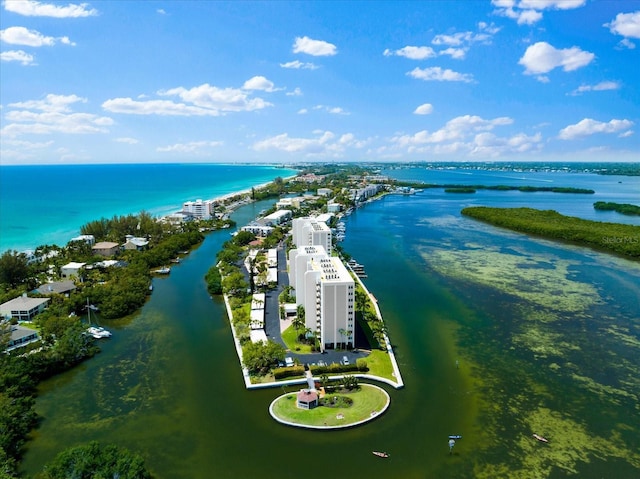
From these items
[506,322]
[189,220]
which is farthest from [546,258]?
[189,220]

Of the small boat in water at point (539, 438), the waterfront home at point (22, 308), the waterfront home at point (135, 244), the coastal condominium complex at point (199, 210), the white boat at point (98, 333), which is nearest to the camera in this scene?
the small boat in water at point (539, 438)

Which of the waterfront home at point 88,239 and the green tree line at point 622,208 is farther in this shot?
the green tree line at point 622,208

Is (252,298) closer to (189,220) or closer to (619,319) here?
(619,319)

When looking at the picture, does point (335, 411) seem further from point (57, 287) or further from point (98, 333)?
point (57, 287)

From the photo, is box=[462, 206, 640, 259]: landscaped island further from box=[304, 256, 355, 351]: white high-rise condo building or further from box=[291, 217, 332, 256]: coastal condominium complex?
box=[304, 256, 355, 351]: white high-rise condo building

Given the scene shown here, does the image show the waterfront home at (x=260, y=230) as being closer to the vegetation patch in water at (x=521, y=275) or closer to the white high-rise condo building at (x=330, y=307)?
the vegetation patch in water at (x=521, y=275)

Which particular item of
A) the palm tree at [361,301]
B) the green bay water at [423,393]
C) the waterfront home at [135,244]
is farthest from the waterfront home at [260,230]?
the palm tree at [361,301]

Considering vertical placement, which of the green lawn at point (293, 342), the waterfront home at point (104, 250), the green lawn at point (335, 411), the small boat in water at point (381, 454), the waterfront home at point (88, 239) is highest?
the waterfront home at point (88, 239)
